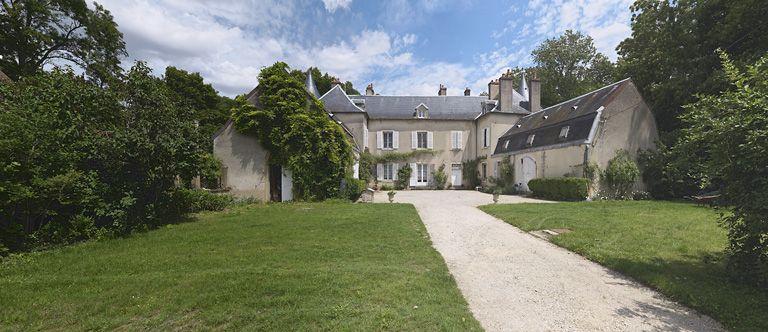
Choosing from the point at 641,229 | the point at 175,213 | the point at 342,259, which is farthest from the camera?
the point at 175,213

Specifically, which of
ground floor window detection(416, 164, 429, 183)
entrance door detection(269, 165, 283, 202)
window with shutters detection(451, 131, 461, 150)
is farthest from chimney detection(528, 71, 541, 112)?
entrance door detection(269, 165, 283, 202)

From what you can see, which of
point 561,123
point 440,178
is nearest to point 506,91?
point 561,123

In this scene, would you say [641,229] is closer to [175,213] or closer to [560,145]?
[560,145]

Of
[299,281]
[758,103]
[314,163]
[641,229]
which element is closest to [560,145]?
[641,229]

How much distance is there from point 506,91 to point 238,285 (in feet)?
81.4

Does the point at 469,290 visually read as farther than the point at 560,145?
No

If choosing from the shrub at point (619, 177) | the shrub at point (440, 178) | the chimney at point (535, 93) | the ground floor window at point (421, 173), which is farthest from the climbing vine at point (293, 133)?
the chimney at point (535, 93)

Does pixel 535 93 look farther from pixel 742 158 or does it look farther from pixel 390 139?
pixel 742 158

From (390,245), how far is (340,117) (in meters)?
19.1

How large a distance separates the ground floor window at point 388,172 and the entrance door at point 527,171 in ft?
33.1

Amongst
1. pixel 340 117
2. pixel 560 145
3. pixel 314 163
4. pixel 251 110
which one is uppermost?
pixel 340 117

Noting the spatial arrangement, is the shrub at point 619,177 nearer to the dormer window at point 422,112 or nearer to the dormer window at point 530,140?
the dormer window at point 530,140

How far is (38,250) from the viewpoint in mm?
6141

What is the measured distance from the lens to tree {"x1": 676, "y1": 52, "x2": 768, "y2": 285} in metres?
3.53
